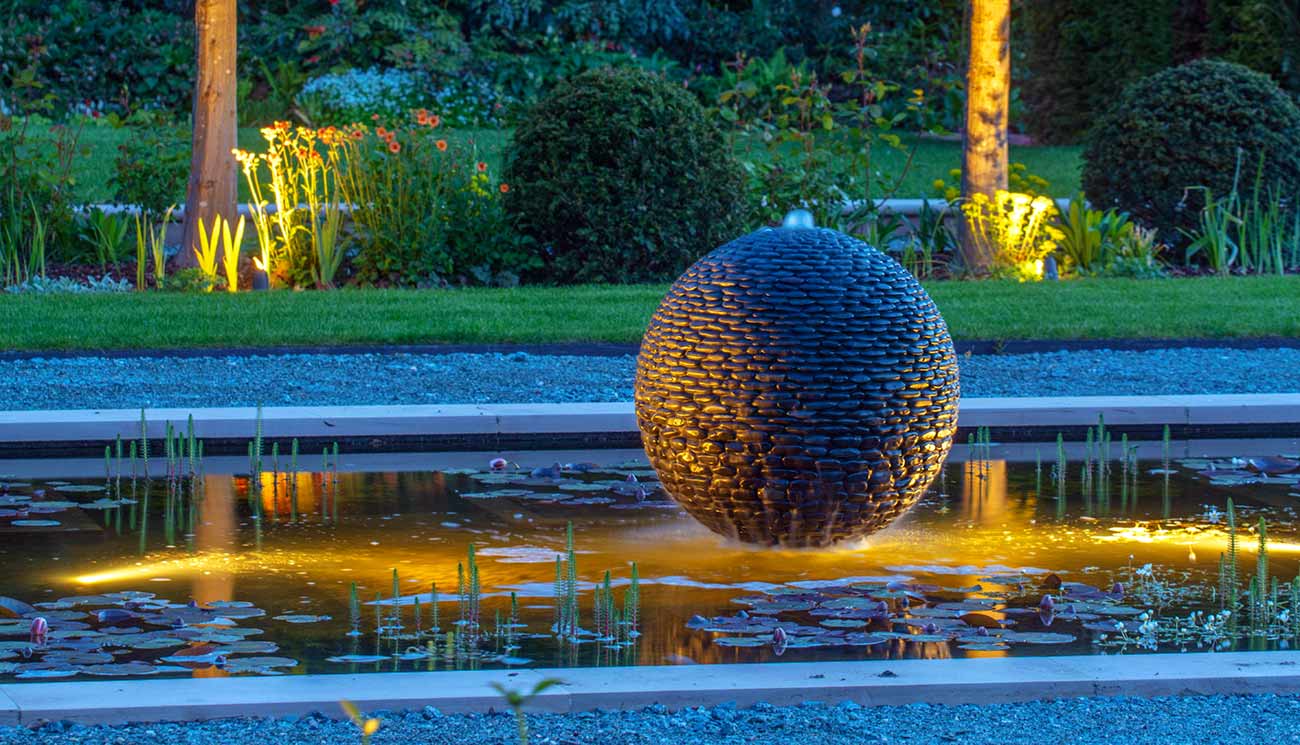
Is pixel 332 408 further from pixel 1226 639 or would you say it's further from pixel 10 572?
pixel 1226 639

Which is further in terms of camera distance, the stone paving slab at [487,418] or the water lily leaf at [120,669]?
the stone paving slab at [487,418]

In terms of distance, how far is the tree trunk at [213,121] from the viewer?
1357cm

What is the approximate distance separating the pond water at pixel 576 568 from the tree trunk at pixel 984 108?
6.84 m

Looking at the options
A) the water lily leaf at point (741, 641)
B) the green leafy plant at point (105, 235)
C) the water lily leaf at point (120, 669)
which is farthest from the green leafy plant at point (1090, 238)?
the water lily leaf at point (120, 669)

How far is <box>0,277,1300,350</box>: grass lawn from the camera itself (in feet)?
35.8

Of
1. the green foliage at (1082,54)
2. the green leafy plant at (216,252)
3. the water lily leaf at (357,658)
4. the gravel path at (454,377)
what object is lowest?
the water lily leaf at (357,658)

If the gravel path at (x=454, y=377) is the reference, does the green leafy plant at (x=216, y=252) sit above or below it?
above

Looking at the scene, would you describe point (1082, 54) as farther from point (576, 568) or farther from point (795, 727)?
point (795, 727)

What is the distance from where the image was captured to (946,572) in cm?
605

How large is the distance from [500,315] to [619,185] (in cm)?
208

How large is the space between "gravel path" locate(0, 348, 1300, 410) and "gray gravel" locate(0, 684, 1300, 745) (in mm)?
4979

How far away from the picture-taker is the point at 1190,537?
21.9 feet

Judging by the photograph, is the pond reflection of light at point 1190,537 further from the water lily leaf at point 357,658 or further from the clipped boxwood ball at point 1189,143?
the clipped boxwood ball at point 1189,143

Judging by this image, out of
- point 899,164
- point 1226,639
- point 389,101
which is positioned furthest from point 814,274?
point 389,101
